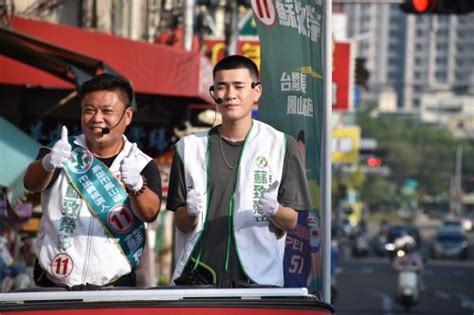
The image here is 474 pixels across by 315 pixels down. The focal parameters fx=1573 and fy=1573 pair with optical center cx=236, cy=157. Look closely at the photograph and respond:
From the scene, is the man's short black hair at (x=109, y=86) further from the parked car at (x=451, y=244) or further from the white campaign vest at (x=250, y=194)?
the parked car at (x=451, y=244)

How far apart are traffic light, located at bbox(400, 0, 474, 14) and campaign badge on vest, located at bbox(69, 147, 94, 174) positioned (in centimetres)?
1142

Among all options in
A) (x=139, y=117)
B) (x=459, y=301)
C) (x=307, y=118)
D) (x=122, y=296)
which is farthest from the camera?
(x=459, y=301)

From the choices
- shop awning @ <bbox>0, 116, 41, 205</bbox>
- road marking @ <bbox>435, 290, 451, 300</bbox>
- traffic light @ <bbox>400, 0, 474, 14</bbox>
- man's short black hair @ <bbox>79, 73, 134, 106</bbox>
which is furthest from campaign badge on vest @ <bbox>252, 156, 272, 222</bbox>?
road marking @ <bbox>435, 290, 451, 300</bbox>

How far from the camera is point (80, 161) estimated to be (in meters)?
7.40

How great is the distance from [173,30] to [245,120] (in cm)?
1827

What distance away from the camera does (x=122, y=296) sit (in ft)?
22.2

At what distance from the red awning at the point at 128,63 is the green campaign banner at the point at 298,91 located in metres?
8.59

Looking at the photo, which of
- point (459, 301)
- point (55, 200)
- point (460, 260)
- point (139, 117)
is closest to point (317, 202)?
point (55, 200)

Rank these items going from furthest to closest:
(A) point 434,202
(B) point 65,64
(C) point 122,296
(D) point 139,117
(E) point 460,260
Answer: (A) point 434,202
(E) point 460,260
(D) point 139,117
(B) point 65,64
(C) point 122,296

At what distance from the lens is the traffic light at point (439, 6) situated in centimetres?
1833

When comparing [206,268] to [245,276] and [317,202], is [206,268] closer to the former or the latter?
[245,276]

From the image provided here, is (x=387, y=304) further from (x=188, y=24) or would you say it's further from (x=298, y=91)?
(x=298, y=91)

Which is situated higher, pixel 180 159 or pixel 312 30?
Result: pixel 312 30

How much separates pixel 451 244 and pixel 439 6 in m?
50.0
